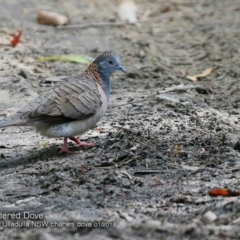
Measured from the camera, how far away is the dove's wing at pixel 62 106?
6.29 m

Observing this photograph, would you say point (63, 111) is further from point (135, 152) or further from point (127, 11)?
point (127, 11)

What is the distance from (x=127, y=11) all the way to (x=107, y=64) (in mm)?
7189

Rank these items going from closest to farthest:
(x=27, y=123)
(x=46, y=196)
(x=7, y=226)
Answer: (x=7, y=226) → (x=46, y=196) → (x=27, y=123)

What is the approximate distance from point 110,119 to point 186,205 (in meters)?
2.77

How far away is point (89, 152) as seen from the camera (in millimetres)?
6504

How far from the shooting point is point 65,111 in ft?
20.9

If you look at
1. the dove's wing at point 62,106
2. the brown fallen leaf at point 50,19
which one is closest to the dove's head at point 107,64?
the dove's wing at point 62,106

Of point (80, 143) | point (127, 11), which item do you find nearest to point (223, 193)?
point (80, 143)

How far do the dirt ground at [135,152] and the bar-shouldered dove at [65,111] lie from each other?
233mm

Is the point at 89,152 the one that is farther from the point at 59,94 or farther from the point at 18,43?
the point at 18,43

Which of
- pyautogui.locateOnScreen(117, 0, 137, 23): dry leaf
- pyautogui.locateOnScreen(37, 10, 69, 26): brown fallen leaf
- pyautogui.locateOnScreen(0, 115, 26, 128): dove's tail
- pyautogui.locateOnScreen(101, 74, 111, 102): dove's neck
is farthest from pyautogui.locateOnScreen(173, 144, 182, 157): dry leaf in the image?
pyautogui.locateOnScreen(117, 0, 137, 23): dry leaf

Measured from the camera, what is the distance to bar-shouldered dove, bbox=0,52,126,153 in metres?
6.30

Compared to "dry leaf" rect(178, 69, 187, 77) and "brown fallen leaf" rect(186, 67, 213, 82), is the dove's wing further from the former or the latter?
"dry leaf" rect(178, 69, 187, 77)

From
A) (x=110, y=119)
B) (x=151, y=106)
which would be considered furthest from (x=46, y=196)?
(x=151, y=106)
